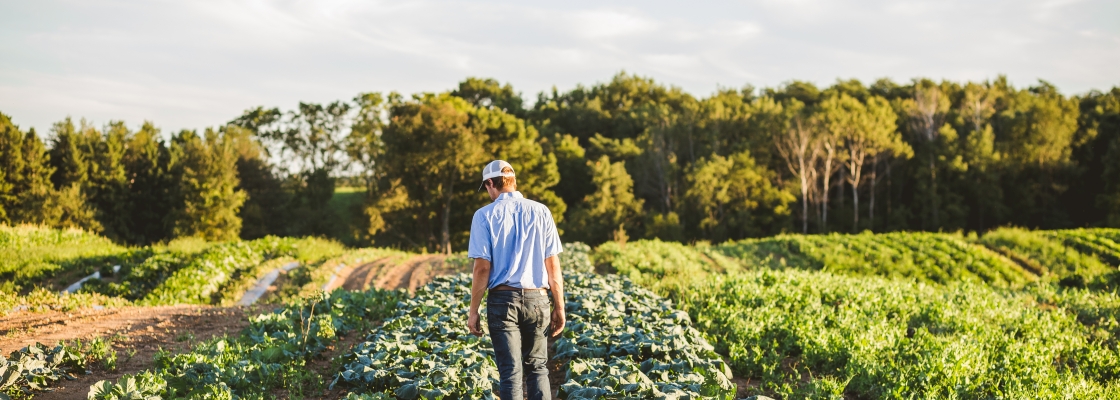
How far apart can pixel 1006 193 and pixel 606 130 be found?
30.6 m

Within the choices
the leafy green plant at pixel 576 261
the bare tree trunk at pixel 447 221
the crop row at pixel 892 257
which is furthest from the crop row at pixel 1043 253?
the bare tree trunk at pixel 447 221

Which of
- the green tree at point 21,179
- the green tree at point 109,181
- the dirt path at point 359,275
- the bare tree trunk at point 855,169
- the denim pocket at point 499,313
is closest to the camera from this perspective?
the denim pocket at point 499,313

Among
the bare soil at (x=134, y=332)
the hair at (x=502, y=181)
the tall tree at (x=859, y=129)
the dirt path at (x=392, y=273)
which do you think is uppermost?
the tall tree at (x=859, y=129)

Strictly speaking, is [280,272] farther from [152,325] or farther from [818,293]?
[818,293]

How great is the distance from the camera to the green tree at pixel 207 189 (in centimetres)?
3584

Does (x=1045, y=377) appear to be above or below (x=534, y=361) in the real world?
below

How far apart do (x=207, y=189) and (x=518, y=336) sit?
3702cm

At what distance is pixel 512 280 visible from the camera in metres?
4.84

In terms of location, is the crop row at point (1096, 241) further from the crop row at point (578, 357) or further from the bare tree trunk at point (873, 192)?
the crop row at point (578, 357)

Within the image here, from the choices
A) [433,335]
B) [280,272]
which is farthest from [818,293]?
[280,272]

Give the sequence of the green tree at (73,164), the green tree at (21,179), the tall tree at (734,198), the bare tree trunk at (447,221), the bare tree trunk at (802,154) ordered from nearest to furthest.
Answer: the green tree at (21,179)
the green tree at (73,164)
the bare tree trunk at (447,221)
the tall tree at (734,198)
the bare tree trunk at (802,154)

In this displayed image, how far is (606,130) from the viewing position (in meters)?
59.4

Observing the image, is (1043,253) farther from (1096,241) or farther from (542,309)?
(542,309)

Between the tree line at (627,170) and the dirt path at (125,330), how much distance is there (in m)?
27.1
